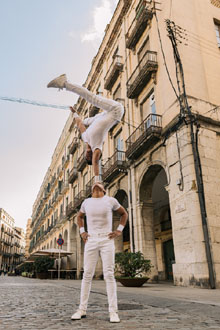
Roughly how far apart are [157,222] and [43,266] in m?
9.03

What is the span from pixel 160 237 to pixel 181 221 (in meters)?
8.47

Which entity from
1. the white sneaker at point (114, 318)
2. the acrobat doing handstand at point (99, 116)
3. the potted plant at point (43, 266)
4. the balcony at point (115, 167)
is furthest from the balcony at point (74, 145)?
the white sneaker at point (114, 318)

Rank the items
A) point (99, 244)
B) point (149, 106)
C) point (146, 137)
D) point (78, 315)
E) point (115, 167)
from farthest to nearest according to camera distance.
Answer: point (115, 167) < point (149, 106) < point (146, 137) < point (99, 244) < point (78, 315)

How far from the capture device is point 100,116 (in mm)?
4332

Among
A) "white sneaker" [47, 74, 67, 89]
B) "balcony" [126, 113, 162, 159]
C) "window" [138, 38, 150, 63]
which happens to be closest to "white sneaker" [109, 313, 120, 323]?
"white sneaker" [47, 74, 67, 89]

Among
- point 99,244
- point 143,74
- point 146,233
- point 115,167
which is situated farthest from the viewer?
point 115,167

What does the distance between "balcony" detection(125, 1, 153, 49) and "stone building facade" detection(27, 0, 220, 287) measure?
0.16ft

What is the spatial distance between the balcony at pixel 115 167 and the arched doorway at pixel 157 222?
1.81 m

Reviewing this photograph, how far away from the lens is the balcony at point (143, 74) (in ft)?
43.7

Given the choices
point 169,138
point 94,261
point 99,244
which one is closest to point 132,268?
point 169,138

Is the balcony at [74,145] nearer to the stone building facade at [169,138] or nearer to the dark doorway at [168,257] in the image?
the stone building facade at [169,138]

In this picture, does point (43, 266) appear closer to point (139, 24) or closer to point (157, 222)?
point (157, 222)

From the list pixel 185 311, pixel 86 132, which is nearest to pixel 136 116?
pixel 86 132

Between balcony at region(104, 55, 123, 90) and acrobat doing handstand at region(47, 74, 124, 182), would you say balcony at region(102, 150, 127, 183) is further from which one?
acrobat doing handstand at region(47, 74, 124, 182)
